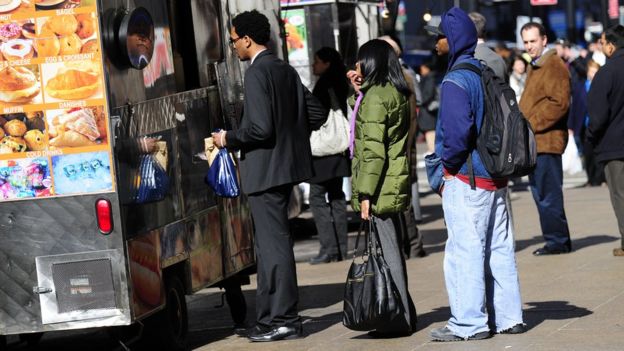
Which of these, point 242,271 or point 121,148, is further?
point 242,271

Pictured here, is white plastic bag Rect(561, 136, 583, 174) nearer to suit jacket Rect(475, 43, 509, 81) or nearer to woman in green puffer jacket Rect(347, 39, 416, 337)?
suit jacket Rect(475, 43, 509, 81)

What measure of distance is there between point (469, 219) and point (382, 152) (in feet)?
2.27

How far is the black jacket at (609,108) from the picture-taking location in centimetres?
1105

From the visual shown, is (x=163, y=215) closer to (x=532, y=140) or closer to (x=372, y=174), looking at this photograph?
(x=372, y=174)

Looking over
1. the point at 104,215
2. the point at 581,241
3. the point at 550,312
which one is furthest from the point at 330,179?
the point at 104,215

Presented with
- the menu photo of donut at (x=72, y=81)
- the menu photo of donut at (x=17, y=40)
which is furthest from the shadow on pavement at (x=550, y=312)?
the menu photo of donut at (x=17, y=40)

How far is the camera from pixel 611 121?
437 inches

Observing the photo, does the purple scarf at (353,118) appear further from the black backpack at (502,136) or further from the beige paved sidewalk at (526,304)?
the beige paved sidewalk at (526,304)

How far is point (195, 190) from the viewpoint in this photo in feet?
27.3

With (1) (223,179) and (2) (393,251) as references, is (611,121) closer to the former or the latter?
(2) (393,251)

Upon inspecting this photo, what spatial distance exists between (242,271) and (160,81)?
200 cm

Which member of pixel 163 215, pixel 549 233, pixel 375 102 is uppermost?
pixel 375 102

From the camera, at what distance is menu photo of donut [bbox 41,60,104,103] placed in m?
7.13

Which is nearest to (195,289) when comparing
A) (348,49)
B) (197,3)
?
(197,3)
